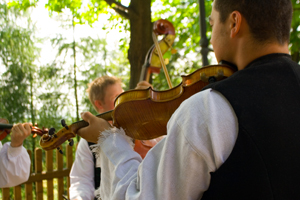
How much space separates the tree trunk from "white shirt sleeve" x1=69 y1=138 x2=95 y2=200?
2.27 m

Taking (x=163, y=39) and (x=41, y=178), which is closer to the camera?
(x=163, y=39)

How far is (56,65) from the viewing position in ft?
26.2

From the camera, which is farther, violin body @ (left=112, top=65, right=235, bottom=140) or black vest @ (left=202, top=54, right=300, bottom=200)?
violin body @ (left=112, top=65, right=235, bottom=140)

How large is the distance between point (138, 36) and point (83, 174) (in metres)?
2.94

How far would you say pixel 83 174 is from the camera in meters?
2.64

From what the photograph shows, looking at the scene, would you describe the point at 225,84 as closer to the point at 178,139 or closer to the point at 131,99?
the point at 178,139

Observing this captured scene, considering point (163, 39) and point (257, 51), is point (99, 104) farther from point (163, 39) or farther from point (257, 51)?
point (257, 51)

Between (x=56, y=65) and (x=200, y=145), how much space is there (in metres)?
7.62

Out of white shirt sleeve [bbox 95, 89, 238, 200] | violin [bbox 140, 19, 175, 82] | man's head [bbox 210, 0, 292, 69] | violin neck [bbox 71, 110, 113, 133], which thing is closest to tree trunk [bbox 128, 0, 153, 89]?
violin [bbox 140, 19, 175, 82]

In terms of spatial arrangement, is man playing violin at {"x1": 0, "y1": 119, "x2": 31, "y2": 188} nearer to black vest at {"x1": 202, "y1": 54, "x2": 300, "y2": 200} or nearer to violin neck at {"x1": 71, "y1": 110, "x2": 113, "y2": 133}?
violin neck at {"x1": 71, "y1": 110, "x2": 113, "y2": 133}

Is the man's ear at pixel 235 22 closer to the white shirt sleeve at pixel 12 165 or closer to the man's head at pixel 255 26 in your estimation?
the man's head at pixel 255 26

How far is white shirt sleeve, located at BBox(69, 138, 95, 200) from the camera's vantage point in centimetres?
256

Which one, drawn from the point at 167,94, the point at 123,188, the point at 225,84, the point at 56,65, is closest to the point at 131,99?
the point at 167,94

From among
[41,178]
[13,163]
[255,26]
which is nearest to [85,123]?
[255,26]
